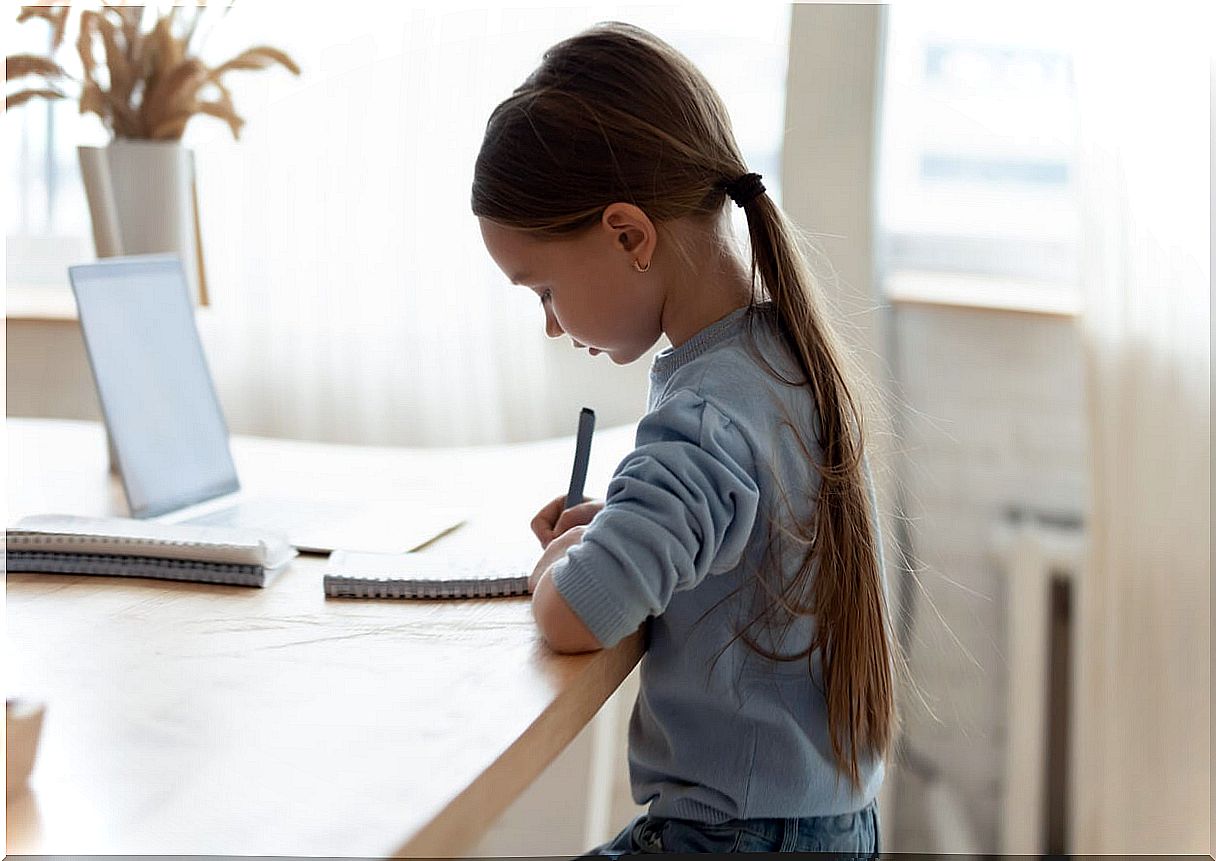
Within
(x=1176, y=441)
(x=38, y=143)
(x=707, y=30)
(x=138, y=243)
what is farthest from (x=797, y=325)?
(x=38, y=143)

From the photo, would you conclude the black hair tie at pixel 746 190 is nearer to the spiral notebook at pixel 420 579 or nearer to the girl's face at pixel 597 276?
the girl's face at pixel 597 276

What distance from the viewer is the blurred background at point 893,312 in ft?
6.06

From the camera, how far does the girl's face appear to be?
0.95 meters

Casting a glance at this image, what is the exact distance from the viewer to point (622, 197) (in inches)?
36.7

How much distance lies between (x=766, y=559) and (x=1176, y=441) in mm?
1111

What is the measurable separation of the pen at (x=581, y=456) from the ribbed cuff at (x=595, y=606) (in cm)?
20

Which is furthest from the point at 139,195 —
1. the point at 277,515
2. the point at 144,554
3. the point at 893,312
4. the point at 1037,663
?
the point at 1037,663

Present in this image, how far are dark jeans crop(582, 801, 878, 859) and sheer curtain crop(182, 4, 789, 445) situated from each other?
3.95 feet

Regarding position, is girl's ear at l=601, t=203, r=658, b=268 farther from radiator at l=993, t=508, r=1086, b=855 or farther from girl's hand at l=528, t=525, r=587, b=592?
radiator at l=993, t=508, r=1086, b=855

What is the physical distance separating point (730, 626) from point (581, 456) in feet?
0.67

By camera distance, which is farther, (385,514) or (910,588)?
(910,588)

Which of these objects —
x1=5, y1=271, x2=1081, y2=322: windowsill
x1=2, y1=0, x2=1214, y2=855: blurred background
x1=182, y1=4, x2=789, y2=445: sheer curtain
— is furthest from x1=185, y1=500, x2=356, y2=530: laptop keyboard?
x1=5, y1=271, x2=1081, y2=322: windowsill

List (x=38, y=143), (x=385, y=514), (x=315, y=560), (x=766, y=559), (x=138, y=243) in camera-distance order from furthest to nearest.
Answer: (x=38, y=143), (x=138, y=243), (x=385, y=514), (x=315, y=560), (x=766, y=559)

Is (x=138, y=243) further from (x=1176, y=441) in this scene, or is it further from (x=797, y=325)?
→ (x=1176, y=441)
